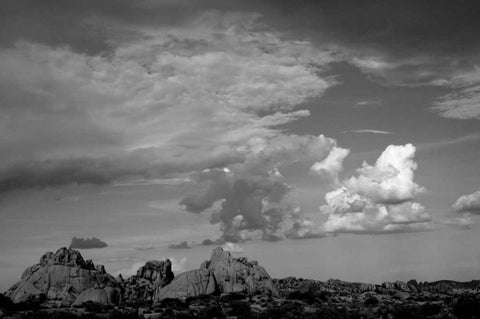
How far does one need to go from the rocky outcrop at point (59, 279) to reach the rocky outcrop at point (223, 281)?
2486 cm

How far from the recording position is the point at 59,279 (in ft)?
533

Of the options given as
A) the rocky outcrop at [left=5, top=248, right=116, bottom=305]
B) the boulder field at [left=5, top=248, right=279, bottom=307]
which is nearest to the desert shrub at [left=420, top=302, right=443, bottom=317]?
the boulder field at [left=5, top=248, right=279, bottom=307]

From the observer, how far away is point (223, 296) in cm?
14412

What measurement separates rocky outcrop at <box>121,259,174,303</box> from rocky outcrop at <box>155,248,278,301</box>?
275 inches

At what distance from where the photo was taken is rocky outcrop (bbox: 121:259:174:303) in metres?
158

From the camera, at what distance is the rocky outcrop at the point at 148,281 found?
6240 inches

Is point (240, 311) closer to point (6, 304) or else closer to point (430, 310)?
point (430, 310)

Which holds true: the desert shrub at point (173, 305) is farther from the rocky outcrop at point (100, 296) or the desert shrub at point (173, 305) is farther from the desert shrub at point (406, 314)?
the desert shrub at point (406, 314)

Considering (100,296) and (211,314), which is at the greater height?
(100,296)

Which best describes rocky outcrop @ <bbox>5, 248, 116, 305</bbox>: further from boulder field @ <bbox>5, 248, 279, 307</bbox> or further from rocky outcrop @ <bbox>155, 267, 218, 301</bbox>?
rocky outcrop @ <bbox>155, 267, 218, 301</bbox>

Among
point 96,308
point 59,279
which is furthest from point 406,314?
point 59,279

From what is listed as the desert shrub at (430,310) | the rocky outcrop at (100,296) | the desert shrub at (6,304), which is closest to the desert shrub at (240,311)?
the desert shrub at (430,310)

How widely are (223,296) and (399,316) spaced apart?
6252 centimetres

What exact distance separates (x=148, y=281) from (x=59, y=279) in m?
29.6
